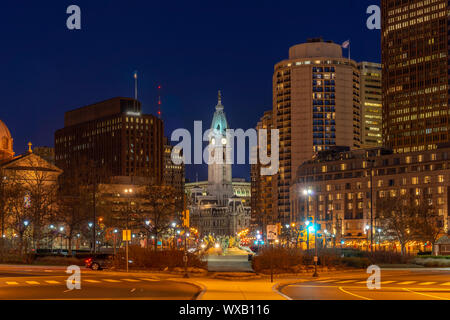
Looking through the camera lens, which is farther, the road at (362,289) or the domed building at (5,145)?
the domed building at (5,145)

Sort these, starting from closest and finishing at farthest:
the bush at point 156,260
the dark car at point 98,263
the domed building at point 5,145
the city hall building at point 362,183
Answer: the bush at point 156,260
the dark car at point 98,263
the city hall building at point 362,183
the domed building at point 5,145

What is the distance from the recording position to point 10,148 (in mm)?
179250

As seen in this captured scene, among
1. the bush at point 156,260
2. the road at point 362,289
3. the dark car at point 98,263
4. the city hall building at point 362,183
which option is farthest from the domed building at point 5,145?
the road at point 362,289

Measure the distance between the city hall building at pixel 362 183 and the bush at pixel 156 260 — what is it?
9439 centimetres

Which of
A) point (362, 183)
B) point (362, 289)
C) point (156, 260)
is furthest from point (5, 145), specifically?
point (362, 289)

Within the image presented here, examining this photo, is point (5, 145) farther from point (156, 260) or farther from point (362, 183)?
point (156, 260)

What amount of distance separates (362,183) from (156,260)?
122 meters

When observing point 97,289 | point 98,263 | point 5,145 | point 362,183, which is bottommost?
point 98,263

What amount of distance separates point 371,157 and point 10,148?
90170 mm

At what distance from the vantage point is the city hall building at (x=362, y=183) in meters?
162

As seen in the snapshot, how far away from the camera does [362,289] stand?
41.0 metres

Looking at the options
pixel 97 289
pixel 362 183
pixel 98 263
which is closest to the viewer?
pixel 97 289

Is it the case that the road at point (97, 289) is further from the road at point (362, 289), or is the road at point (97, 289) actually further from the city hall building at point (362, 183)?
the city hall building at point (362, 183)
